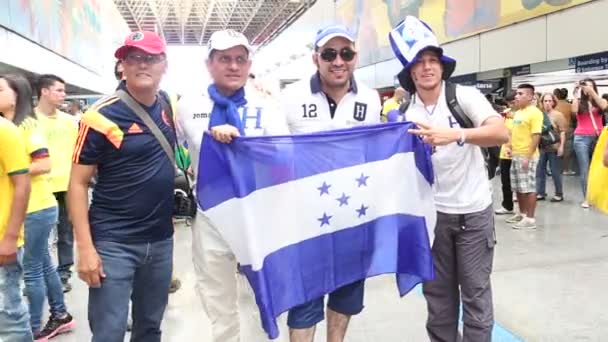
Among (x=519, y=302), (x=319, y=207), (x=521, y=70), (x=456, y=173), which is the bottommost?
(x=519, y=302)

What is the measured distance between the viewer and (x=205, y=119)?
2225mm

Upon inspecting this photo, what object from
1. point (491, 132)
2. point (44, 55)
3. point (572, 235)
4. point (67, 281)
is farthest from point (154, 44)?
point (44, 55)

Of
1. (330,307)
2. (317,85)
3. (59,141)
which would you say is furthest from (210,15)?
(330,307)

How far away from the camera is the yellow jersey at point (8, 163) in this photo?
222cm

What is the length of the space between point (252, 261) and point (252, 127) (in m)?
Result: 0.58

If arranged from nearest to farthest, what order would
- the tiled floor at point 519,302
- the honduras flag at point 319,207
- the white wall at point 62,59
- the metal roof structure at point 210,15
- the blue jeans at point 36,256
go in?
1. the honduras flag at point 319,207
2. the blue jeans at point 36,256
3. the tiled floor at point 519,302
4. the white wall at point 62,59
5. the metal roof structure at point 210,15

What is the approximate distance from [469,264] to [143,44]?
1.72 meters

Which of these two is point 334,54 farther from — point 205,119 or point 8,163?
point 8,163

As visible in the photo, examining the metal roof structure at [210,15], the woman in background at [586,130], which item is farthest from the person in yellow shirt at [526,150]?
the metal roof structure at [210,15]

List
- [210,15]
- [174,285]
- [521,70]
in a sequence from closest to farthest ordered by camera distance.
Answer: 1. [174,285]
2. [521,70]
3. [210,15]

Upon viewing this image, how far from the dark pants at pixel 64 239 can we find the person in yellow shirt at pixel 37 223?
81 cm

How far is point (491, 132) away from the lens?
2.19 metres

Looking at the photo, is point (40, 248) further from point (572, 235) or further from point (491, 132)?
point (572, 235)

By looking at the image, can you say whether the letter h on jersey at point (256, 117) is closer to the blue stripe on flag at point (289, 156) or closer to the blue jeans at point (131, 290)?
the blue stripe on flag at point (289, 156)
